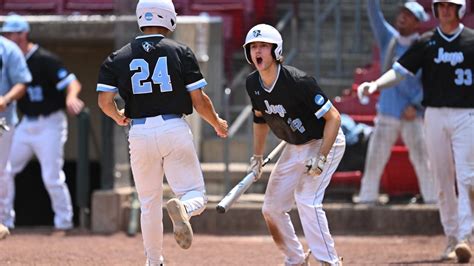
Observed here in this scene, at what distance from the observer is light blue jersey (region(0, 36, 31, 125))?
10.9m

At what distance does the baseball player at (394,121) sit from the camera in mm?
12000

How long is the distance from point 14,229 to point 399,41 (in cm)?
444

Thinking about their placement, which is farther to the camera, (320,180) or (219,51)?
(219,51)

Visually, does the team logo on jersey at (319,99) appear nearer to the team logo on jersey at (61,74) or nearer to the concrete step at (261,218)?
the concrete step at (261,218)

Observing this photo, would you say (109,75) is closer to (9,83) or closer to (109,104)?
(109,104)

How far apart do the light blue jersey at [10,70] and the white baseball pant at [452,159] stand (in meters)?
3.72

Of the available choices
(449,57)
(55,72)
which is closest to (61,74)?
(55,72)

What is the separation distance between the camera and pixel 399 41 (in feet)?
39.0

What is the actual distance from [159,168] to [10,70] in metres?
3.53

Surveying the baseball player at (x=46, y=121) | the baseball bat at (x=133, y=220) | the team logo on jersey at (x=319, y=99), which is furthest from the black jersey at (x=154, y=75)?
the baseball player at (x=46, y=121)

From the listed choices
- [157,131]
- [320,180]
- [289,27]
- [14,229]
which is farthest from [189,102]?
[289,27]

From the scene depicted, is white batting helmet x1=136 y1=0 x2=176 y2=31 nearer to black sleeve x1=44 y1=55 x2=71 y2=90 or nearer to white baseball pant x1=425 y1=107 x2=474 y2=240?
white baseball pant x1=425 y1=107 x2=474 y2=240

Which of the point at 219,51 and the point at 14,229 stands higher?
the point at 219,51

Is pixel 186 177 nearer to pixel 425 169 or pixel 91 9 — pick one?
pixel 425 169
